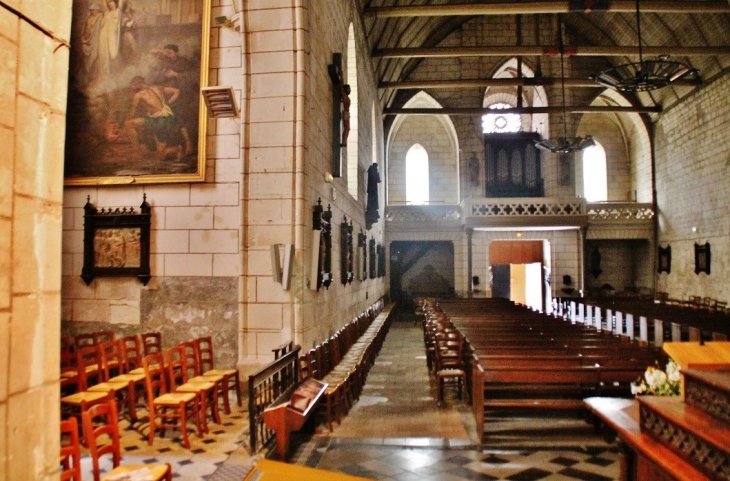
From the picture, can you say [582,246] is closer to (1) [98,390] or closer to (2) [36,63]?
(1) [98,390]

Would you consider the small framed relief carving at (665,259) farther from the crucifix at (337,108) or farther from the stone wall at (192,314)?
the stone wall at (192,314)

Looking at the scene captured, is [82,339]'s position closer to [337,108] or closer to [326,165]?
[326,165]

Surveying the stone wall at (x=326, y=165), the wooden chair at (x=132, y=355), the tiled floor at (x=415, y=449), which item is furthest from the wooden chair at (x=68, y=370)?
the stone wall at (x=326, y=165)

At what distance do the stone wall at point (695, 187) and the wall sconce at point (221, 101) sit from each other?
48.6ft

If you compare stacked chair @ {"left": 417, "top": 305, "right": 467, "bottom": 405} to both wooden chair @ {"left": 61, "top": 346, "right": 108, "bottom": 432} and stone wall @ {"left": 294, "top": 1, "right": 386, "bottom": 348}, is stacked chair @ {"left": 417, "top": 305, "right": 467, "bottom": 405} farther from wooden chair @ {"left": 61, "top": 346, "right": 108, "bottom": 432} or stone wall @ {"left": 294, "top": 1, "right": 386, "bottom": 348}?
wooden chair @ {"left": 61, "top": 346, "right": 108, "bottom": 432}

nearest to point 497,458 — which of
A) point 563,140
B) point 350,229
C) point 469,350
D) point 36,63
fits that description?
point 469,350

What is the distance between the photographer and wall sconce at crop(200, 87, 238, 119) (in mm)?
6797

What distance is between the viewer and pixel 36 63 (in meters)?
1.99

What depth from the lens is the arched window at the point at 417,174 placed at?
73.5ft

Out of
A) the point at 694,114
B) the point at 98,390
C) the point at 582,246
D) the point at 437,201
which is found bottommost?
the point at 98,390

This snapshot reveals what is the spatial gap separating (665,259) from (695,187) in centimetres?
304

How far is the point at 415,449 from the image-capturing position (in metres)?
4.96

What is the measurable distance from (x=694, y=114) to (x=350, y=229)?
45.0 feet

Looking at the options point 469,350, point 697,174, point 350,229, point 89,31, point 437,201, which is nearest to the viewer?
point 469,350
